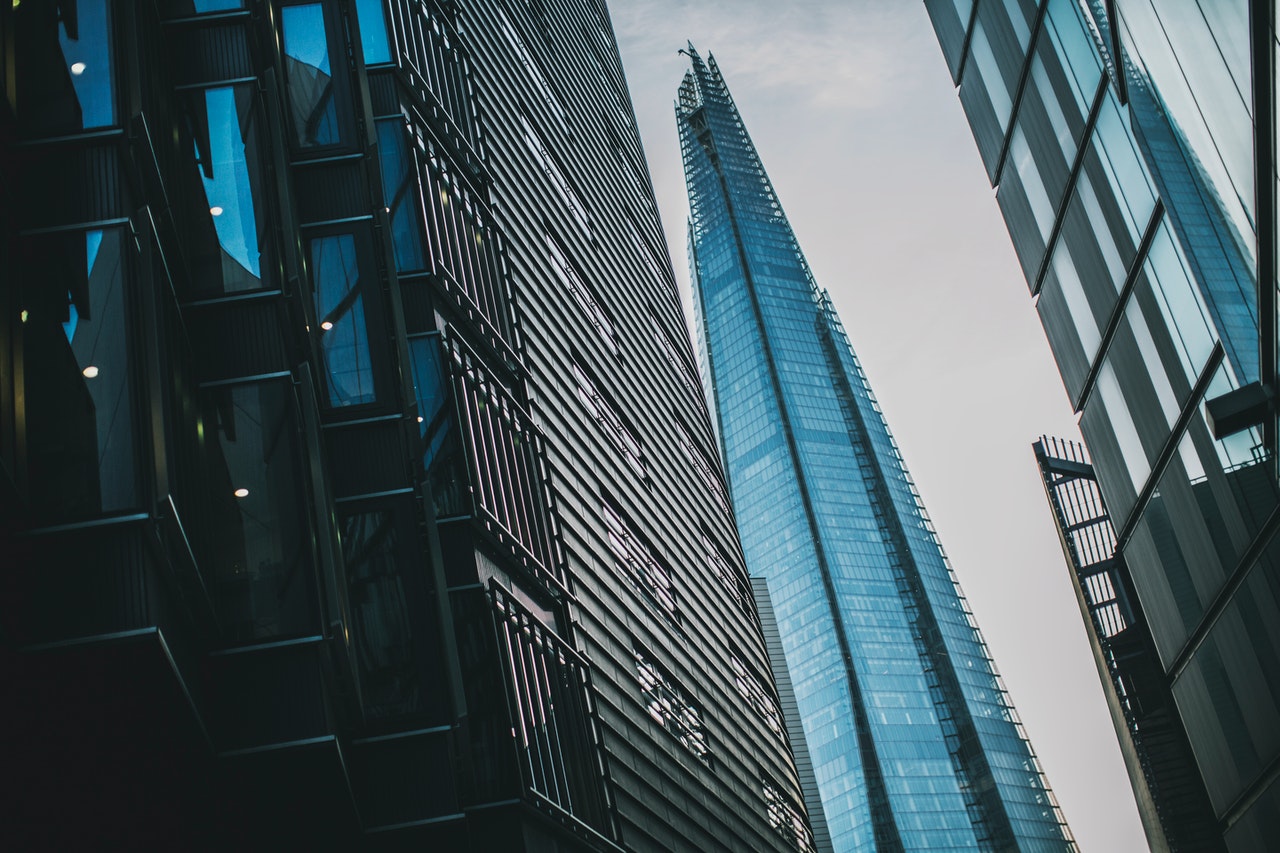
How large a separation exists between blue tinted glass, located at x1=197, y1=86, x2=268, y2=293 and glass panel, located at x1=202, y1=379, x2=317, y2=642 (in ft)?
5.17

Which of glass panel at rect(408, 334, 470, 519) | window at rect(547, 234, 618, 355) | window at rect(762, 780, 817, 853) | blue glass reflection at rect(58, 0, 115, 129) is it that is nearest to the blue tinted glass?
blue glass reflection at rect(58, 0, 115, 129)

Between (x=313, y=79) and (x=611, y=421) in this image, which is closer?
(x=313, y=79)

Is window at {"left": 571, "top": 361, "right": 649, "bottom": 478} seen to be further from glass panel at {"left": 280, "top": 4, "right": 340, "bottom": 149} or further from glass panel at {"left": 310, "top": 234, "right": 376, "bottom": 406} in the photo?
glass panel at {"left": 310, "top": 234, "right": 376, "bottom": 406}

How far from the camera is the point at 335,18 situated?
24219 millimetres

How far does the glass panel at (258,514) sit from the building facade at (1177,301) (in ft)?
35.0

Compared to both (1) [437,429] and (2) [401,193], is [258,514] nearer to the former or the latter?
(1) [437,429]

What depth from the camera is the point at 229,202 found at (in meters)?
16.2

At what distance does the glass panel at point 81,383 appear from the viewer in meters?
11.1

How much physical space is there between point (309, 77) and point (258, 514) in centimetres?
1203

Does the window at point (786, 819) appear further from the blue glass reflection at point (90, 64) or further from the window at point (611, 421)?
the blue glass reflection at point (90, 64)

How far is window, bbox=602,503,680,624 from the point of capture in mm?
34688

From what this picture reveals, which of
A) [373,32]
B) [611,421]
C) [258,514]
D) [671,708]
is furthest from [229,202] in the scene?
[611,421]

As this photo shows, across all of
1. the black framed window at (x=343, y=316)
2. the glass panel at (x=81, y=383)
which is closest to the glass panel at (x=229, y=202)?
the glass panel at (x=81, y=383)

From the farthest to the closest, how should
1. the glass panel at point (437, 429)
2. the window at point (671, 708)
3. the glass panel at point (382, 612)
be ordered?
the window at point (671, 708) < the glass panel at point (437, 429) < the glass panel at point (382, 612)
